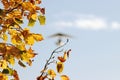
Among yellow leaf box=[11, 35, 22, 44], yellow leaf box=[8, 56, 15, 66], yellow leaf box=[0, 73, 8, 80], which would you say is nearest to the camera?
yellow leaf box=[0, 73, 8, 80]

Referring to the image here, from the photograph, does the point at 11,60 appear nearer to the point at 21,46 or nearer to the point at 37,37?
the point at 21,46

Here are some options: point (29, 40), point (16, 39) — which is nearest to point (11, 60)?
point (16, 39)

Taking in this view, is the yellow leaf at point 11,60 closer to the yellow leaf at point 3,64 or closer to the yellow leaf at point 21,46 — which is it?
the yellow leaf at point 3,64

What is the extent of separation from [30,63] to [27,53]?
0.43 m

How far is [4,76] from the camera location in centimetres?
964

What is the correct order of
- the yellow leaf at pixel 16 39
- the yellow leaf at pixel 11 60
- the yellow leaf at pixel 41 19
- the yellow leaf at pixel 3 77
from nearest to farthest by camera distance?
the yellow leaf at pixel 3 77
the yellow leaf at pixel 11 60
the yellow leaf at pixel 16 39
the yellow leaf at pixel 41 19

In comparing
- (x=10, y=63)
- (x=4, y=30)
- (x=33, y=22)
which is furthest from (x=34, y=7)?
(x=10, y=63)

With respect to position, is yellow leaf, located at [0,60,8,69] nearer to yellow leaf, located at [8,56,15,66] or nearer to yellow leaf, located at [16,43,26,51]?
yellow leaf, located at [8,56,15,66]

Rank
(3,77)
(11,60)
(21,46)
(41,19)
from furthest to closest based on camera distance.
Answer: (41,19)
(21,46)
(11,60)
(3,77)

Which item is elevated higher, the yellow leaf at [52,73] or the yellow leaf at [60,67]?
the yellow leaf at [60,67]

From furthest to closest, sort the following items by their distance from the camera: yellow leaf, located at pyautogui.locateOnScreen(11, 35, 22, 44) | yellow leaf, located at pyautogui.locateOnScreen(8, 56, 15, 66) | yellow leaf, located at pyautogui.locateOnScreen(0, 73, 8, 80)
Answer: yellow leaf, located at pyautogui.locateOnScreen(11, 35, 22, 44) < yellow leaf, located at pyautogui.locateOnScreen(8, 56, 15, 66) < yellow leaf, located at pyautogui.locateOnScreen(0, 73, 8, 80)

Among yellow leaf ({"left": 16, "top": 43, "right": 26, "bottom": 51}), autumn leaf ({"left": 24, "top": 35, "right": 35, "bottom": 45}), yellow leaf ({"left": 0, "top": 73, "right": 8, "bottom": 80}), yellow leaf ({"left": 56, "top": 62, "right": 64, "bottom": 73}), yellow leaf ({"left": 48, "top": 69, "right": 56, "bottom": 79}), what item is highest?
autumn leaf ({"left": 24, "top": 35, "right": 35, "bottom": 45})

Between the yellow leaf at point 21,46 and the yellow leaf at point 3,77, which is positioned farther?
the yellow leaf at point 21,46

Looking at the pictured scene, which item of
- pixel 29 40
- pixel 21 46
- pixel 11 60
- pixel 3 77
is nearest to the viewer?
pixel 3 77
